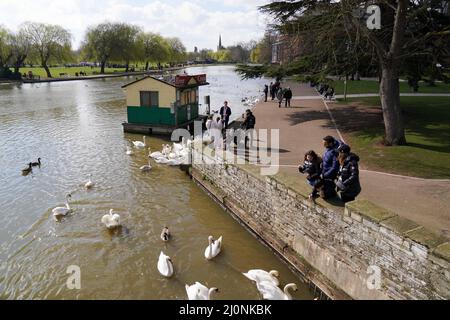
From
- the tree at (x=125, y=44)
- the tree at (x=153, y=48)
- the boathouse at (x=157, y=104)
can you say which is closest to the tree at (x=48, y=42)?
the tree at (x=125, y=44)

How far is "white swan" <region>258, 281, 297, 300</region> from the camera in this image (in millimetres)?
7832

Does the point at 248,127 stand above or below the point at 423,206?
above

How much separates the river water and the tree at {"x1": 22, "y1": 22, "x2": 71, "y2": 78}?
190ft

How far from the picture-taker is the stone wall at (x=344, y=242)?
602cm

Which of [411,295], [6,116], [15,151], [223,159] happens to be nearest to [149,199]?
[223,159]

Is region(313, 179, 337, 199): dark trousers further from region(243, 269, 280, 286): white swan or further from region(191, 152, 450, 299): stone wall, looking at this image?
region(243, 269, 280, 286): white swan

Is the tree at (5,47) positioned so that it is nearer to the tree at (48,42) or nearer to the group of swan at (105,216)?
the tree at (48,42)

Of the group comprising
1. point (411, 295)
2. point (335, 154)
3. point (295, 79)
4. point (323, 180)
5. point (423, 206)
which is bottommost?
point (411, 295)

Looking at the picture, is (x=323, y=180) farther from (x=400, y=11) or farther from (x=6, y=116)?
(x=6, y=116)

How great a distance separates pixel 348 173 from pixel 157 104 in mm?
16645

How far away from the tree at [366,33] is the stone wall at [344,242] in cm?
746
